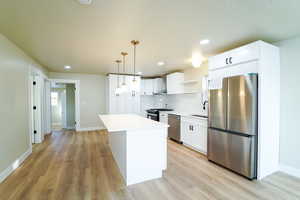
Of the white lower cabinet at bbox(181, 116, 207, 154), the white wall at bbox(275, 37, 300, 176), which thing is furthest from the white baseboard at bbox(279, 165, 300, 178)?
the white lower cabinet at bbox(181, 116, 207, 154)

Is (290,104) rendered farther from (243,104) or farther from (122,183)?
(122,183)

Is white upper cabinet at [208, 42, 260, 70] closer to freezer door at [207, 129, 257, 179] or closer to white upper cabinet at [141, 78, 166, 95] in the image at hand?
freezer door at [207, 129, 257, 179]

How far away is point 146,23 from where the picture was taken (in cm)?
199

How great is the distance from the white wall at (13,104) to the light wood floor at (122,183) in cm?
36

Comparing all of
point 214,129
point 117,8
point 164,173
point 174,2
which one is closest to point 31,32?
point 117,8

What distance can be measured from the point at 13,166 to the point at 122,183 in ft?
7.21

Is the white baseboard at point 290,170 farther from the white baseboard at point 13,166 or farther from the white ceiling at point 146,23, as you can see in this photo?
the white baseboard at point 13,166

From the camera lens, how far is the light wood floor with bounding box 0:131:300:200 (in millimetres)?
1940

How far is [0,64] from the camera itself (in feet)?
7.45

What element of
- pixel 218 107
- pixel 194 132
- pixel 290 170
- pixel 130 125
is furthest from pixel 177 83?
pixel 290 170

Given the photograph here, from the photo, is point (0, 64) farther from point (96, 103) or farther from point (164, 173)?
point (96, 103)

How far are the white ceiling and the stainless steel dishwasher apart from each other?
220 centimetres

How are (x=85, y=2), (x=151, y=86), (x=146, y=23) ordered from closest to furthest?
(x=85, y=2) → (x=146, y=23) → (x=151, y=86)

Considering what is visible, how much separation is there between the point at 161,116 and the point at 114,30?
3.59 m
